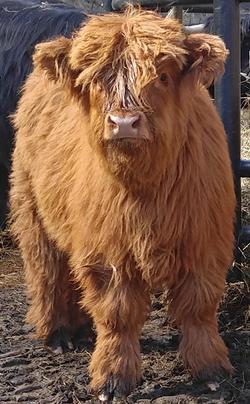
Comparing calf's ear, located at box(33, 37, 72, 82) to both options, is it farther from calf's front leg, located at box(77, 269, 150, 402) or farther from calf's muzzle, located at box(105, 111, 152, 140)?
calf's front leg, located at box(77, 269, 150, 402)

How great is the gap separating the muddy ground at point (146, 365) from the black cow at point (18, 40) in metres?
1.58

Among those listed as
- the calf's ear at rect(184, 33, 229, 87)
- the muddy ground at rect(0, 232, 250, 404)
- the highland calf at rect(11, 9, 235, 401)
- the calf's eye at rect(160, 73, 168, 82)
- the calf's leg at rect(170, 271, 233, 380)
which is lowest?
the muddy ground at rect(0, 232, 250, 404)

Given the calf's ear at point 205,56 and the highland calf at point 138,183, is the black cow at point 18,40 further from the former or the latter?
the calf's ear at point 205,56

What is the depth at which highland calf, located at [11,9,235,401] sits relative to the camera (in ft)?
9.46

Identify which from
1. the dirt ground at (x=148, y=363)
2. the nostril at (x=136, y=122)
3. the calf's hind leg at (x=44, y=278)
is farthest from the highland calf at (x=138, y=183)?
the calf's hind leg at (x=44, y=278)

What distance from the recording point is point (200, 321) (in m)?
3.25

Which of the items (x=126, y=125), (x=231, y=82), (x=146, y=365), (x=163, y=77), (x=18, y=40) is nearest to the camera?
(x=126, y=125)

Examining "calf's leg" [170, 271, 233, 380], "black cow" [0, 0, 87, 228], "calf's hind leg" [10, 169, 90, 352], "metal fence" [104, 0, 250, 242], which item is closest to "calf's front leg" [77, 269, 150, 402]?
"calf's leg" [170, 271, 233, 380]

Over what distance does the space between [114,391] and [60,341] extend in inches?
26.1

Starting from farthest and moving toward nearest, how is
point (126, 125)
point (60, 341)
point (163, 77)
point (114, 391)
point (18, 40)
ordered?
point (18, 40) → point (60, 341) → point (114, 391) → point (163, 77) → point (126, 125)

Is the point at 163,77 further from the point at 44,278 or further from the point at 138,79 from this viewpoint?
the point at 44,278

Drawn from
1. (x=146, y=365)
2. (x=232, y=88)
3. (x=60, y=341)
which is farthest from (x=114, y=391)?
(x=232, y=88)

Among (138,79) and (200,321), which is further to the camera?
(200,321)

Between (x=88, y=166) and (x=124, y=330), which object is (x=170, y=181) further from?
(x=124, y=330)
